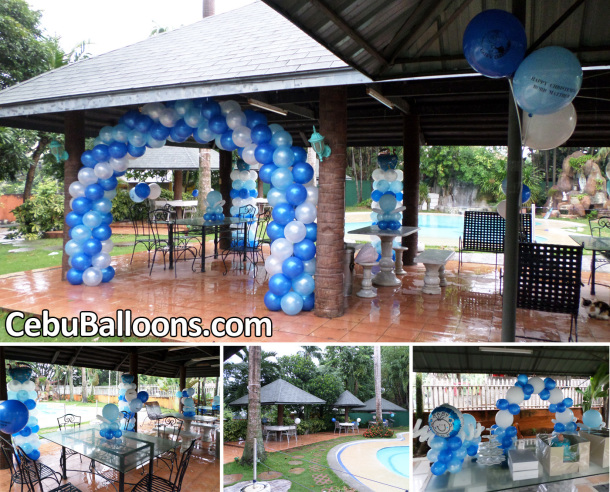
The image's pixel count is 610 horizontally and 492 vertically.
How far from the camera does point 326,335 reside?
500 centimetres

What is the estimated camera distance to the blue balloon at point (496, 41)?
3.31 meters

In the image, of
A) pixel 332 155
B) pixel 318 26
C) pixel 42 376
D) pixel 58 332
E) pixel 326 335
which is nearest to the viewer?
pixel 318 26

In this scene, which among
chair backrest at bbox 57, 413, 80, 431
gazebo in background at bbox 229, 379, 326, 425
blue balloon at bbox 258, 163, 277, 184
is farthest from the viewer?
chair backrest at bbox 57, 413, 80, 431

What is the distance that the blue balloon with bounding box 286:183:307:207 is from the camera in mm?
5645

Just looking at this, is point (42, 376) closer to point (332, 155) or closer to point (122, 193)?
point (122, 193)

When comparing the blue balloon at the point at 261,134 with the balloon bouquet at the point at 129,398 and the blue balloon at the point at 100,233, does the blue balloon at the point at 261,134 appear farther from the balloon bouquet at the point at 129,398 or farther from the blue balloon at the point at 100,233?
the balloon bouquet at the point at 129,398

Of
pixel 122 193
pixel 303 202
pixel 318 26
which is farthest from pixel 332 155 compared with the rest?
pixel 122 193

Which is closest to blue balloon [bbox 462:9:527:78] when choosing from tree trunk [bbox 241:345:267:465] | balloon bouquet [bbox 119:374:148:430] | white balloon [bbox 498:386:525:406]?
tree trunk [bbox 241:345:267:465]


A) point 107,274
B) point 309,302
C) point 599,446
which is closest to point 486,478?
point 599,446

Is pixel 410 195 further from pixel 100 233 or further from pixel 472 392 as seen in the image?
pixel 100 233

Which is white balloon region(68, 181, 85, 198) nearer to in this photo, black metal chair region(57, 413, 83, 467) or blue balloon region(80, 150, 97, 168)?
blue balloon region(80, 150, 97, 168)

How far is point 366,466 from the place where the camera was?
4789 millimetres

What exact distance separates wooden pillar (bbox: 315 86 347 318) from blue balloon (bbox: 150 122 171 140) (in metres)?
2.52

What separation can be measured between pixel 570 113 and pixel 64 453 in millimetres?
6295
